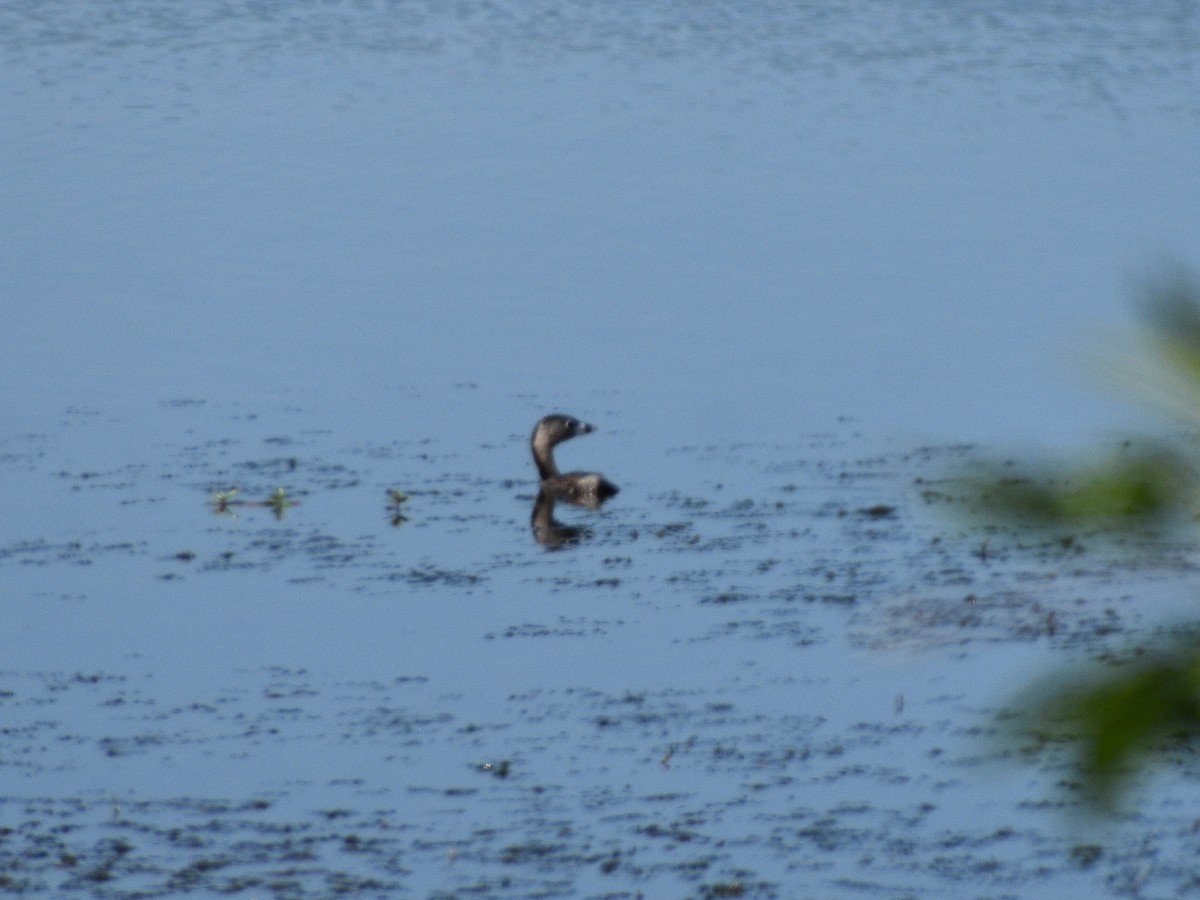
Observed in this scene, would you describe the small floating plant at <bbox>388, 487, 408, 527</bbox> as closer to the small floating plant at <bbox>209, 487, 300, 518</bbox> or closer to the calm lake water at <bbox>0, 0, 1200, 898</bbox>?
the calm lake water at <bbox>0, 0, 1200, 898</bbox>

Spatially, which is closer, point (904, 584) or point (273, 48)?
point (904, 584)

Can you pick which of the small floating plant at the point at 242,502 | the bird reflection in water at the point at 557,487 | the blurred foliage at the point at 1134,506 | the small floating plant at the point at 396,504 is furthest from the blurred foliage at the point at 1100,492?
the small floating plant at the point at 242,502

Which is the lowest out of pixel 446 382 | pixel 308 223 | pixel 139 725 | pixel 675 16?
pixel 139 725

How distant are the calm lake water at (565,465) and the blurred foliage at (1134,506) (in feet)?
0.13

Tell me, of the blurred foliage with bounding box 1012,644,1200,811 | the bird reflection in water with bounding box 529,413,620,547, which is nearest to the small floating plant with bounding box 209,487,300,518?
the bird reflection in water with bounding box 529,413,620,547

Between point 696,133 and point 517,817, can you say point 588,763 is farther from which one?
point 696,133

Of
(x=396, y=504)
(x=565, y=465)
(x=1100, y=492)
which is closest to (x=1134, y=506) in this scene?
(x=1100, y=492)

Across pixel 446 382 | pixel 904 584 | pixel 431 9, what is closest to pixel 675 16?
pixel 431 9

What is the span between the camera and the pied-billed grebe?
11.8 meters

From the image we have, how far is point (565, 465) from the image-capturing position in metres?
13.0

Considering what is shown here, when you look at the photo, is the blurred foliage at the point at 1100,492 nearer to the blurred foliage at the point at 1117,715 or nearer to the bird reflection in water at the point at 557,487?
the blurred foliage at the point at 1117,715

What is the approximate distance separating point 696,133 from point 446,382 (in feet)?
39.8

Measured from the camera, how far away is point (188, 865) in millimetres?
6930

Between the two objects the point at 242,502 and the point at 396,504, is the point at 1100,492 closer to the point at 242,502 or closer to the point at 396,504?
the point at 396,504
